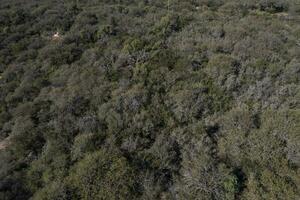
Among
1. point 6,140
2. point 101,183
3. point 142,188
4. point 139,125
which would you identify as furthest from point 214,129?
point 6,140

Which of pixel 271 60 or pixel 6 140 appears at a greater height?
pixel 271 60

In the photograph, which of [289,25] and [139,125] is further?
[289,25]

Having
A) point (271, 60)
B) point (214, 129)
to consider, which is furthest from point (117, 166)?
point (271, 60)

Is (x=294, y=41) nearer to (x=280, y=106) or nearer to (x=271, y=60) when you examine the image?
(x=271, y=60)

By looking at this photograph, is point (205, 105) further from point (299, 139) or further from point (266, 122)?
point (299, 139)

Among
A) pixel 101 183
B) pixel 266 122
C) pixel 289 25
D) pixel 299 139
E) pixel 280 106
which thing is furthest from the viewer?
pixel 289 25

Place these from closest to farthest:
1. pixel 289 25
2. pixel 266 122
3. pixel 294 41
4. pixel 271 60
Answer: pixel 266 122 < pixel 271 60 < pixel 294 41 < pixel 289 25
